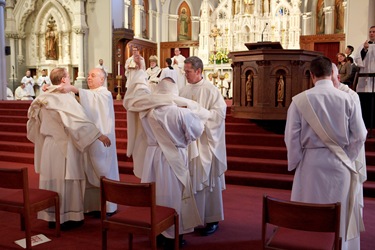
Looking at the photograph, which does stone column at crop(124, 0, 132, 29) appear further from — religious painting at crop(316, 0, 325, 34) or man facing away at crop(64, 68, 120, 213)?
man facing away at crop(64, 68, 120, 213)

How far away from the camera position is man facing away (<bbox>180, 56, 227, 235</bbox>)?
4133 millimetres

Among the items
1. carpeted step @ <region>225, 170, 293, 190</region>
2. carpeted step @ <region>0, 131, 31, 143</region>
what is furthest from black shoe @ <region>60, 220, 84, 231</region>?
carpeted step @ <region>0, 131, 31, 143</region>

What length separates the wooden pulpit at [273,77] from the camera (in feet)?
22.5

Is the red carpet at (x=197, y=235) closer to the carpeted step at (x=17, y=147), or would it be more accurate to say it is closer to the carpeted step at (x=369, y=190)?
the carpeted step at (x=369, y=190)

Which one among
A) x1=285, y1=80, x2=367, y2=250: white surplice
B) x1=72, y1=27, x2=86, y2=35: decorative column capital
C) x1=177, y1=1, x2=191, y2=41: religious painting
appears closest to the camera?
x1=285, y1=80, x2=367, y2=250: white surplice

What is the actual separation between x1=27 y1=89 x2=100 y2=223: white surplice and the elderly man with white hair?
2.37 ft

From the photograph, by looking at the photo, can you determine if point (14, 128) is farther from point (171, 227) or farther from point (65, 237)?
point (171, 227)

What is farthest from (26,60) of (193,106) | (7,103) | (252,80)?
(193,106)

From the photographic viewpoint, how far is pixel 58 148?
436 cm

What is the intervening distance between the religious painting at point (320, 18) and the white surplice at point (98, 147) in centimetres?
1666

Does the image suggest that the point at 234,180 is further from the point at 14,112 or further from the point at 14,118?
the point at 14,112

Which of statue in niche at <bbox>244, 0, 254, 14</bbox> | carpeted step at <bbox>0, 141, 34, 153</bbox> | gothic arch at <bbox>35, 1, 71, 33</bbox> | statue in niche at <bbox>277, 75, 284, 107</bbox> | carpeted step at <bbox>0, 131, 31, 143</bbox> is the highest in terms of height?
statue in niche at <bbox>244, 0, 254, 14</bbox>

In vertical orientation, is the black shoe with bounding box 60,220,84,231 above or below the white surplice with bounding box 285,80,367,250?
below

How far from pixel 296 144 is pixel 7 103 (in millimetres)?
9501
